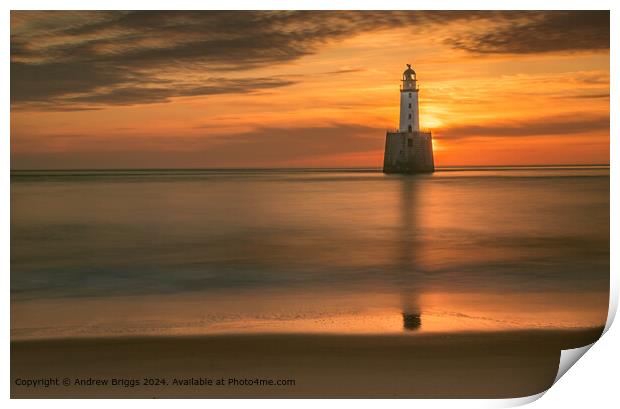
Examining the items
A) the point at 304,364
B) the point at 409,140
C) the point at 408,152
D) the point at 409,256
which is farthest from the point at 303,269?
the point at 408,152

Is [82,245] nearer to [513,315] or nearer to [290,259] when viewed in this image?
[290,259]

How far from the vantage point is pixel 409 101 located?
3.10m

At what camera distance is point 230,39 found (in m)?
2.77

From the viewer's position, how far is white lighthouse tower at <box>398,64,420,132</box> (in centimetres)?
293

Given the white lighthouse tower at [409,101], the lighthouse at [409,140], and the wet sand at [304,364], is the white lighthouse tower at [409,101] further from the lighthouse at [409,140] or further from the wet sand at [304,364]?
the wet sand at [304,364]

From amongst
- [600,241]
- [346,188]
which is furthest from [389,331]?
[346,188]

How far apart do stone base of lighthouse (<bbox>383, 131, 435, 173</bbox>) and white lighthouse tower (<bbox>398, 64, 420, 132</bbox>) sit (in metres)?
0.05

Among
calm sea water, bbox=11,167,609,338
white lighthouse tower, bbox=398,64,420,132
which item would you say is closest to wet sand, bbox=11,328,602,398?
calm sea water, bbox=11,167,609,338

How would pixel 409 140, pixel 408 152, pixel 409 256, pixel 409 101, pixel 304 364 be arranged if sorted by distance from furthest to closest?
1. pixel 408 152
2. pixel 409 140
3. pixel 409 256
4. pixel 409 101
5. pixel 304 364

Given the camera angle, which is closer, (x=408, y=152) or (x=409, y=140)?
(x=409, y=140)

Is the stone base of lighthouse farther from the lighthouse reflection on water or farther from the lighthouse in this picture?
the lighthouse reflection on water

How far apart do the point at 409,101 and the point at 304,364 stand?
1.28 metres

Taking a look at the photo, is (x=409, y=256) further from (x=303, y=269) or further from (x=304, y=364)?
(x=304, y=364)

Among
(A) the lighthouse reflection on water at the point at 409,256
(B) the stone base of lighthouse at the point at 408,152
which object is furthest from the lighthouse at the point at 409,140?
(A) the lighthouse reflection on water at the point at 409,256
